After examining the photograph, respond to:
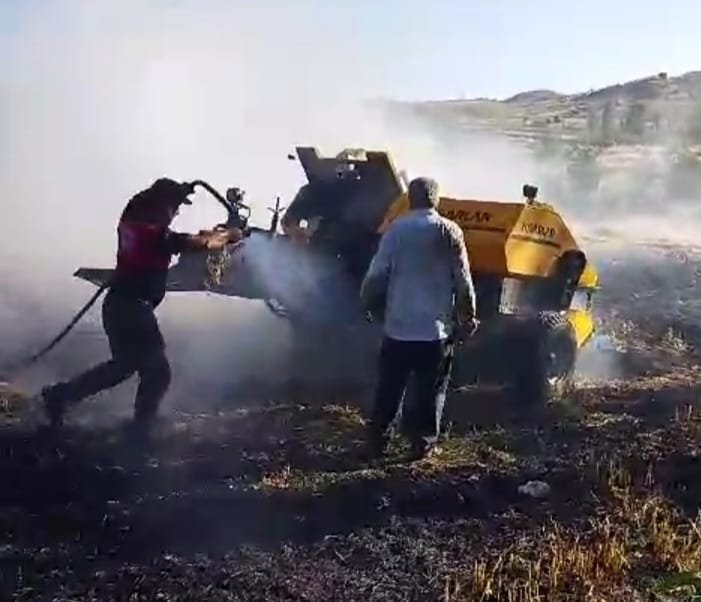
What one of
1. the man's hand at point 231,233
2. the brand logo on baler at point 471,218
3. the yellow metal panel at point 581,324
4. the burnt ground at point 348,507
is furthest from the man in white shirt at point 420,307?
the yellow metal panel at point 581,324

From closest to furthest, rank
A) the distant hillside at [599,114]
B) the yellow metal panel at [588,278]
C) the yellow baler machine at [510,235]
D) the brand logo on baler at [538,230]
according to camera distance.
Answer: the yellow baler machine at [510,235], the brand logo on baler at [538,230], the yellow metal panel at [588,278], the distant hillside at [599,114]

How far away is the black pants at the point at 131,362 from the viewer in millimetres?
7164

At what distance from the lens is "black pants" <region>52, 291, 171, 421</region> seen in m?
7.16

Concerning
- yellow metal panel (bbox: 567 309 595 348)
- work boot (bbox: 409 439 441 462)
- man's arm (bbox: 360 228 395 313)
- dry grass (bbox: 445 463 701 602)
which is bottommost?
dry grass (bbox: 445 463 701 602)

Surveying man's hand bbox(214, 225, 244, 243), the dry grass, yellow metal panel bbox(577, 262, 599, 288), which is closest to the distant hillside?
yellow metal panel bbox(577, 262, 599, 288)

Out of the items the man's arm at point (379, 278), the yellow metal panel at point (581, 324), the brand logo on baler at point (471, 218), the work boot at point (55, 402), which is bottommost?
the work boot at point (55, 402)

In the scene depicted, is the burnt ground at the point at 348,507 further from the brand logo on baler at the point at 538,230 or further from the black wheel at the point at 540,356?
the brand logo on baler at the point at 538,230

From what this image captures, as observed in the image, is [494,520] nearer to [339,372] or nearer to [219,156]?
[339,372]

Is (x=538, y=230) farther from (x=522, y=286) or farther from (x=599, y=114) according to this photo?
(x=599, y=114)

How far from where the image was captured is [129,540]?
550 cm

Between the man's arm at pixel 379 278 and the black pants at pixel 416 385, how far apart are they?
0.24 meters

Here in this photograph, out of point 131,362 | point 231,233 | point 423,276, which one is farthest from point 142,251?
point 423,276

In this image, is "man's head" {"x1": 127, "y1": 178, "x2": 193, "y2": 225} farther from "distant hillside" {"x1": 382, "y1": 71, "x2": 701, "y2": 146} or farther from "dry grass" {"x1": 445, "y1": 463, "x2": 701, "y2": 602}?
"distant hillside" {"x1": 382, "y1": 71, "x2": 701, "y2": 146}

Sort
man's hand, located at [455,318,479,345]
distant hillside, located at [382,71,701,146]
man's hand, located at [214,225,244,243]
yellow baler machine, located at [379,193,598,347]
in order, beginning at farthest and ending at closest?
distant hillside, located at [382,71,701,146] → yellow baler machine, located at [379,193,598,347] → man's hand, located at [214,225,244,243] → man's hand, located at [455,318,479,345]
